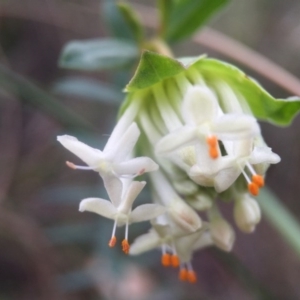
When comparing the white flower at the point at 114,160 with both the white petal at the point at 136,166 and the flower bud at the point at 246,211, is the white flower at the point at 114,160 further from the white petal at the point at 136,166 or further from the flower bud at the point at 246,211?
the flower bud at the point at 246,211

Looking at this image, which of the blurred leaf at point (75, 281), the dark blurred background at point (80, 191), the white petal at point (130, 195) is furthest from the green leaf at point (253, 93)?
the blurred leaf at point (75, 281)

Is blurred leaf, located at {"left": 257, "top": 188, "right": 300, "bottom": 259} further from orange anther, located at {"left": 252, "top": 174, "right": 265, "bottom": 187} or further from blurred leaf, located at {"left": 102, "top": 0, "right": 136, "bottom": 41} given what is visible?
blurred leaf, located at {"left": 102, "top": 0, "right": 136, "bottom": 41}

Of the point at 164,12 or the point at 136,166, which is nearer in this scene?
the point at 136,166

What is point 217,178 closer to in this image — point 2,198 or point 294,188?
point 2,198

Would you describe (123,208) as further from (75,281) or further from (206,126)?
(75,281)

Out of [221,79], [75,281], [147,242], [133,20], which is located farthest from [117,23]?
[75,281]

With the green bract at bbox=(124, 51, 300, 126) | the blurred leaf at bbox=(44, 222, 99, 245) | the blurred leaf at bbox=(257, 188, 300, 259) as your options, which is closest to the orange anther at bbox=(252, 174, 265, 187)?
the green bract at bbox=(124, 51, 300, 126)

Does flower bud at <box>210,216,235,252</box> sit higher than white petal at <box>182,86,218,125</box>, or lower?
lower
